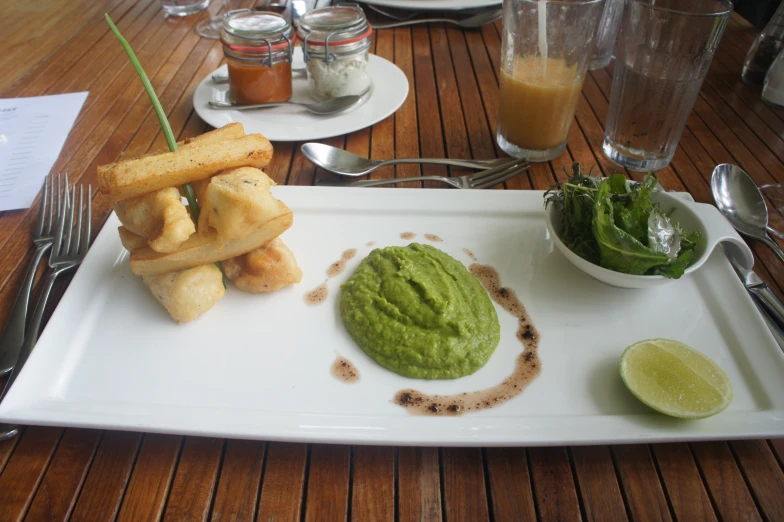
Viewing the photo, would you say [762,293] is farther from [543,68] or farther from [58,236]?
[58,236]

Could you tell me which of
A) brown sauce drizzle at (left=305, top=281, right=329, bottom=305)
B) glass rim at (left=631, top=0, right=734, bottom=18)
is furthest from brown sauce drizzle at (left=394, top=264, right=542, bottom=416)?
glass rim at (left=631, top=0, right=734, bottom=18)

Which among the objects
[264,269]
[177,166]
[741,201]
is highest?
[177,166]

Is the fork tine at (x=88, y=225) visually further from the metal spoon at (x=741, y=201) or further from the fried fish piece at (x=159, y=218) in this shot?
the metal spoon at (x=741, y=201)

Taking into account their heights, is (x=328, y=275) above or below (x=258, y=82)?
below

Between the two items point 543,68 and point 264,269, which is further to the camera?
point 543,68

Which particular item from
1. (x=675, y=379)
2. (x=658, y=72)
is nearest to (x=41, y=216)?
(x=675, y=379)

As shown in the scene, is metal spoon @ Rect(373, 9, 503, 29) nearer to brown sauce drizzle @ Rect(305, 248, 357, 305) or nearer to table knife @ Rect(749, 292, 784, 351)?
brown sauce drizzle @ Rect(305, 248, 357, 305)
